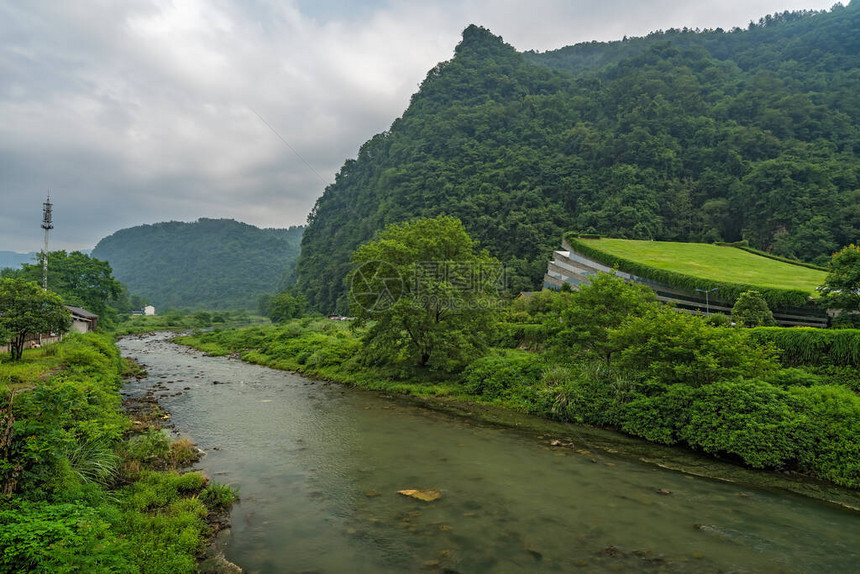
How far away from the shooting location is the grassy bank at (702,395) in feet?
41.6

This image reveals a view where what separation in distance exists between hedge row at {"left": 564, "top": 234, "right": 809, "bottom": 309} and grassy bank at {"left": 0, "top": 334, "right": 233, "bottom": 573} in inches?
890

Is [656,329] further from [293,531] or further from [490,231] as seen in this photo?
[490,231]

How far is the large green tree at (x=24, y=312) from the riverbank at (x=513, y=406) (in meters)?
15.5

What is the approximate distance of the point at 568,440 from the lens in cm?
1638

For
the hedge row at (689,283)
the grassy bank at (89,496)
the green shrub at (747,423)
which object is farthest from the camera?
the hedge row at (689,283)

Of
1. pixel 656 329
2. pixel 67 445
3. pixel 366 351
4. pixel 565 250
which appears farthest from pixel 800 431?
pixel 565 250

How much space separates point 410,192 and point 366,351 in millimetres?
64473

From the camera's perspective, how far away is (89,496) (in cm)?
859

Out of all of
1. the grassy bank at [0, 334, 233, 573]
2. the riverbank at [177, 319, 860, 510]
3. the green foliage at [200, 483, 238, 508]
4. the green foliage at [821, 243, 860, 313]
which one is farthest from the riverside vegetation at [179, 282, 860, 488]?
the grassy bank at [0, 334, 233, 573]

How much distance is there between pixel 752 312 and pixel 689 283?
492 inches

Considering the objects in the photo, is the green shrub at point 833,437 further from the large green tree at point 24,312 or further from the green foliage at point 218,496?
the large green tree at point 24,312
